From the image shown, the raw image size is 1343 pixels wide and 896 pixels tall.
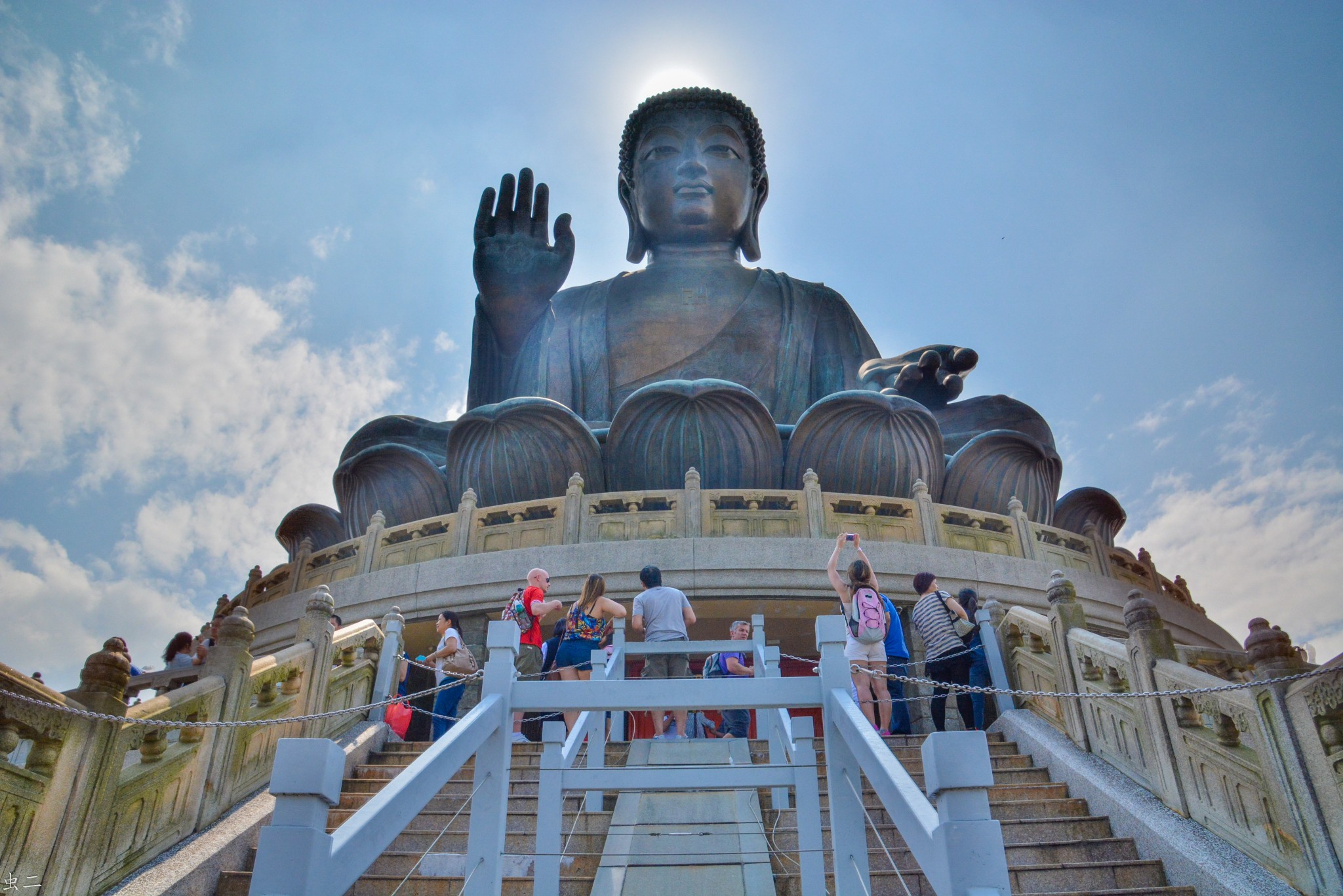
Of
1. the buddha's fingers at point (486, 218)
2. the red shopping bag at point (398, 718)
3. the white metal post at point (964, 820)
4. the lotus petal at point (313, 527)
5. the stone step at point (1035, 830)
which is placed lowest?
the white metal post at point (964, 820)

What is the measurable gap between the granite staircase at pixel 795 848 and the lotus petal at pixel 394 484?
21.9 ft

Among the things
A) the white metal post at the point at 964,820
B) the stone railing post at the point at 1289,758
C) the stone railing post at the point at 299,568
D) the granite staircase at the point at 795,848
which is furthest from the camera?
the stone railing post at the point at 299,568

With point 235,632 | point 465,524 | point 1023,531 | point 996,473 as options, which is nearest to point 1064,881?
point 235,632

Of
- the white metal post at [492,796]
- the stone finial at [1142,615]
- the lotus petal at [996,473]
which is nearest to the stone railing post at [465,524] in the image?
the lotus petal at [996,473]

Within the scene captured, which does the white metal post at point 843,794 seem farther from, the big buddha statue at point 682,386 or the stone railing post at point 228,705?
the big buddha statue at point 682,386

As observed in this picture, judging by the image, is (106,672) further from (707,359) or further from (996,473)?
(707,359)

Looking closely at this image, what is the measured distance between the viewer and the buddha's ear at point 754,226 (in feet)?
56.7

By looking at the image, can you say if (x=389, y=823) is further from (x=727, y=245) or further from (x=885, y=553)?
(x=727, y=245)

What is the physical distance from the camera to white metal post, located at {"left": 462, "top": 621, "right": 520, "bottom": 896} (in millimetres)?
2643

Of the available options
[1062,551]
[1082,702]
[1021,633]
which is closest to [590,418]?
[1062,551]

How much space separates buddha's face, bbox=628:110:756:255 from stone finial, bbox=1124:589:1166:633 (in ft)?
41.1

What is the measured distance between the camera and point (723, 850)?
387cm

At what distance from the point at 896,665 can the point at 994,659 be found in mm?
959

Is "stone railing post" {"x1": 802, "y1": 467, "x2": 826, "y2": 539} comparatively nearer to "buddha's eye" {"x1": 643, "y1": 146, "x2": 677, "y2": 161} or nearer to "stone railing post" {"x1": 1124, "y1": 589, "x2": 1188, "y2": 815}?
"stone railing post" {"x1": 1124, "y1": 589, "x2": 1188, "y2": 815}
